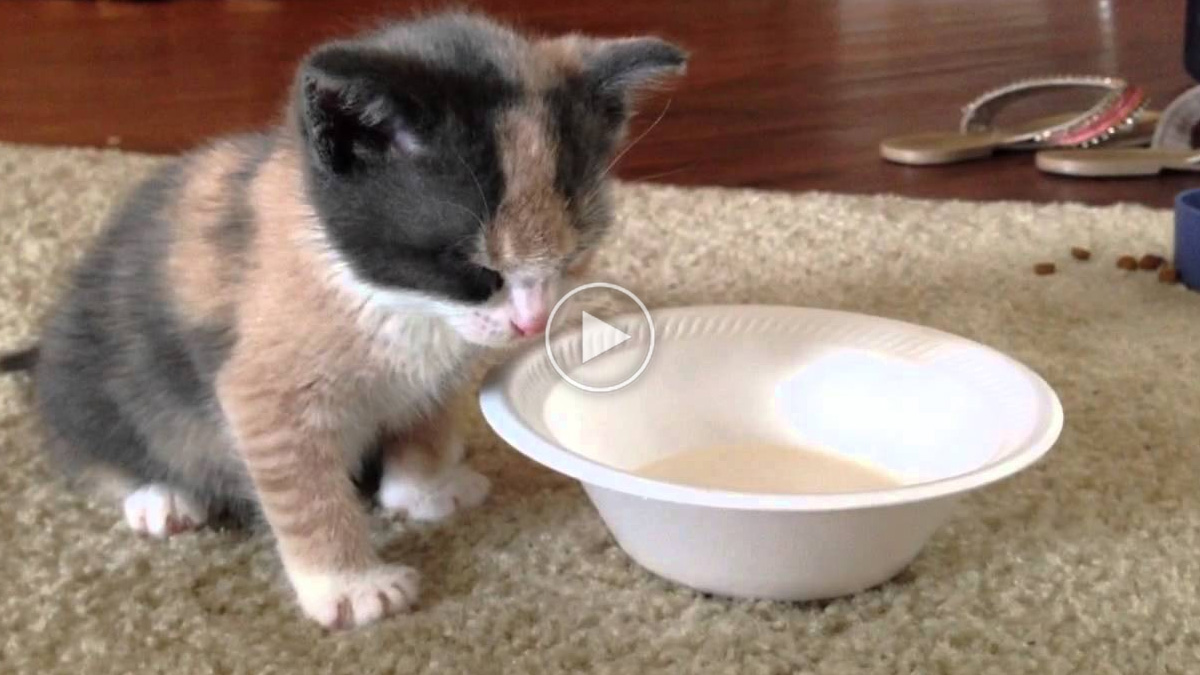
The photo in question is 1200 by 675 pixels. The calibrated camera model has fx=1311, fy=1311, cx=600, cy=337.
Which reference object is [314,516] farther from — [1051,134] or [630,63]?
[1051,134]

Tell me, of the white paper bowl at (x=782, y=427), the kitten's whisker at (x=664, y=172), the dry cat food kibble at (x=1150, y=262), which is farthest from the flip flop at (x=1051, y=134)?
the white paper bowl at (x=782, y=427)

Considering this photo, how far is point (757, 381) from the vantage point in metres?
1.09

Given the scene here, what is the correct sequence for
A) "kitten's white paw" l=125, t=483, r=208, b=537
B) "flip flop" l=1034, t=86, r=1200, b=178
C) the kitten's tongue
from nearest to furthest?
the kitten's tongue → "kitten's white paw" l=125, t=483, r=208, b=537 → "flip flop" l=1034, t=86, r=1200, b=178

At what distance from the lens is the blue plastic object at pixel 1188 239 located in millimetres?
1366

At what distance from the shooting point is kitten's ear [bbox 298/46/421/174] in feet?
2.41

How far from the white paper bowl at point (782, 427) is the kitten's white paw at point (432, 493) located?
0.12 meters

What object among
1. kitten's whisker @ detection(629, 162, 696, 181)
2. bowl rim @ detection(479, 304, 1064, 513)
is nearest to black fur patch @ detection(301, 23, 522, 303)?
bowl rim @ detection(479, 304, 1064, 513)

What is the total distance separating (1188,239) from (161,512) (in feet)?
3.45

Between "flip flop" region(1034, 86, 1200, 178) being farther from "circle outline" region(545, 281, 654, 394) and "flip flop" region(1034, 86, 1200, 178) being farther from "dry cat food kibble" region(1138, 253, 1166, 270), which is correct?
"circle outline" region(545, 281, 654, 394)

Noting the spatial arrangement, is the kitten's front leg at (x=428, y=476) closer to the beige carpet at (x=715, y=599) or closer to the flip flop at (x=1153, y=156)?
the beige carpet at (x=715, y=599)

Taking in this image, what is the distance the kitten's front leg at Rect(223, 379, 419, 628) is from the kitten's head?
0.12 metres

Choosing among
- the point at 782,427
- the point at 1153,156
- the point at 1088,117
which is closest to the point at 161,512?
the point at 782,427

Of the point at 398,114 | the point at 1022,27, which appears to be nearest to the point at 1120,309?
the point at 398,114

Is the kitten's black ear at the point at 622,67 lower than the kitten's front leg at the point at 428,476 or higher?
higher
